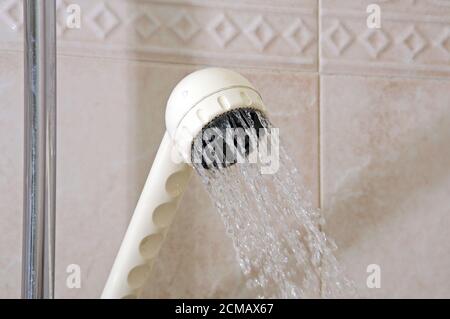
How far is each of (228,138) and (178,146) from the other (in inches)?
1.4

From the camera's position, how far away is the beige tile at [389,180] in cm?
65

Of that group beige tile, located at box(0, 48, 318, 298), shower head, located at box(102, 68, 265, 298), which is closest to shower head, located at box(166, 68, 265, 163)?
shower head, located at box(102, 68, 265, 298)

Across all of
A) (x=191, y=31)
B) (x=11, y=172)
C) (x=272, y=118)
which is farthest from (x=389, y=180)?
(x=11, y=172)

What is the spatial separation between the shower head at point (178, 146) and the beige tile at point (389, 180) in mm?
209

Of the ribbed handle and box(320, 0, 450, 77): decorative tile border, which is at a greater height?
box(320, 0, 450, 77): decorative tile border

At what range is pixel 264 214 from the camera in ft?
1.76

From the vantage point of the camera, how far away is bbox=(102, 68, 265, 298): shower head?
1.42ft

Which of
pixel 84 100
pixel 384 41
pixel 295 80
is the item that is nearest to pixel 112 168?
pixel 84 100

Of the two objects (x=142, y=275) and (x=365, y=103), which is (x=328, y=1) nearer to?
(x=365, y=103)

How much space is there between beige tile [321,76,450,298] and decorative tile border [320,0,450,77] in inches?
0.6

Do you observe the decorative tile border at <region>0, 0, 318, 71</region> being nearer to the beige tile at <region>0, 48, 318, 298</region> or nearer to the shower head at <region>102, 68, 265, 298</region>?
the beige tile at <region>0, 48, 318, 298</region>

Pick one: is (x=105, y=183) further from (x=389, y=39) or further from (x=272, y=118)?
(x=389, y=39)

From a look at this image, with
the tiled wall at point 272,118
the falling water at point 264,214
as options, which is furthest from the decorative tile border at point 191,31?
the falling water at point 264,214

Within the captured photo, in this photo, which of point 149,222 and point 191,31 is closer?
point 149,222
